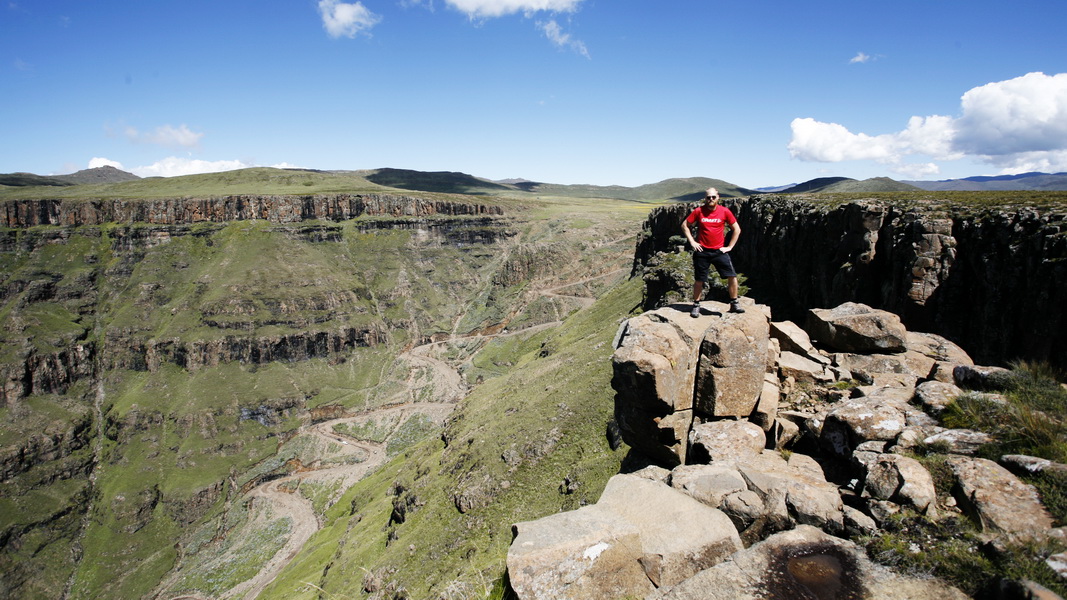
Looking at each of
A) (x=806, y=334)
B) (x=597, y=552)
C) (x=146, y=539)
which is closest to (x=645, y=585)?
(x=597, y=552)

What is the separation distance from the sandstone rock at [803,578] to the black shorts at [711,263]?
8.77m

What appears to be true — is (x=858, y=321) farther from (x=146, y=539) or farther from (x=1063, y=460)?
(x=146, y=539)

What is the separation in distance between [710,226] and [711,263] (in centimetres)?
131

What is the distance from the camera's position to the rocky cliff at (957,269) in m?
21.5

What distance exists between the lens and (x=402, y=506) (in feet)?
166

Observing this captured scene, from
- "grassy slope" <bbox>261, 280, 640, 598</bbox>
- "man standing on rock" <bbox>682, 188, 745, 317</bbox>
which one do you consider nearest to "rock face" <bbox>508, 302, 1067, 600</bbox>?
"man standing on rock" <bbox>682, 188, 745, 317</bbox>

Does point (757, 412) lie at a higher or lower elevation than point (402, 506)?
higher

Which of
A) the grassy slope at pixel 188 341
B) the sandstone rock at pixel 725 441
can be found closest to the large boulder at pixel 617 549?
the sandstone rock at pixel 725 441

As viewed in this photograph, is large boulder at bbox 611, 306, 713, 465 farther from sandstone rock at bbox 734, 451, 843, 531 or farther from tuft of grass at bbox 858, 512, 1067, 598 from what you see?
tuft of grass at bbox 858, 512, 1067, 598

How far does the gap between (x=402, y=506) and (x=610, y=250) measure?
147 m

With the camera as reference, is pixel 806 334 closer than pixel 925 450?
No

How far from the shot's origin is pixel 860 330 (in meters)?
18.2

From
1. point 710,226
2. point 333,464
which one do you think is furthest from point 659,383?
point 333,464

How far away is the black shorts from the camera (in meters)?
16.2
